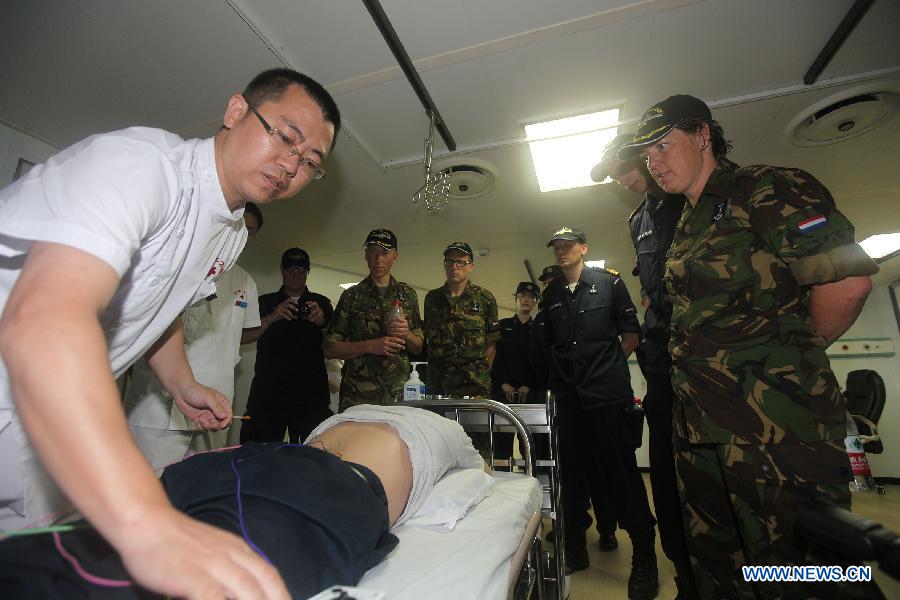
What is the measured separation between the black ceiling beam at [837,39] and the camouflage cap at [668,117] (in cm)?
121

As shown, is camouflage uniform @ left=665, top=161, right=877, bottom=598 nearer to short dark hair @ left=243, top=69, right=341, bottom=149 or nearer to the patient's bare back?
the patient's bare back

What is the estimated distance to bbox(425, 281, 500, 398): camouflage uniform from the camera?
3.24m

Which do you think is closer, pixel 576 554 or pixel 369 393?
pixel 576 554

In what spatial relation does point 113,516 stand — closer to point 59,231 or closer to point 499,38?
point 59,231

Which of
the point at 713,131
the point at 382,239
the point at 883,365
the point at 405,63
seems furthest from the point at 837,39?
the point at 883,365

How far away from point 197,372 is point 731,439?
265 centimetres

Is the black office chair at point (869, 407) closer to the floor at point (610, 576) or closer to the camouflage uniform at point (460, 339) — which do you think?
the floor at point (610, 576)

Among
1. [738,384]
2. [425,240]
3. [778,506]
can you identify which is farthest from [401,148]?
[778,506]

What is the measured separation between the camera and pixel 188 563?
43cm

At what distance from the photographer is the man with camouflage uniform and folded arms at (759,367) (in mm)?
1164

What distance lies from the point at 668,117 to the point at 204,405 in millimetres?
2162

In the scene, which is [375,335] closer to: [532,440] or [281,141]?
[532,440]

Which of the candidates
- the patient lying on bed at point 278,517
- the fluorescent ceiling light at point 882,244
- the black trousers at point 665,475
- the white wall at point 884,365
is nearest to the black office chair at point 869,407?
the white wall at point 884,365

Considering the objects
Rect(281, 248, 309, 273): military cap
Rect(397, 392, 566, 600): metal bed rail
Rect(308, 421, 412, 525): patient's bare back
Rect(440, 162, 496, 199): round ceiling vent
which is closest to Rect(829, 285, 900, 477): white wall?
Rect(440, 162, 496, 199): round ceiling vent
